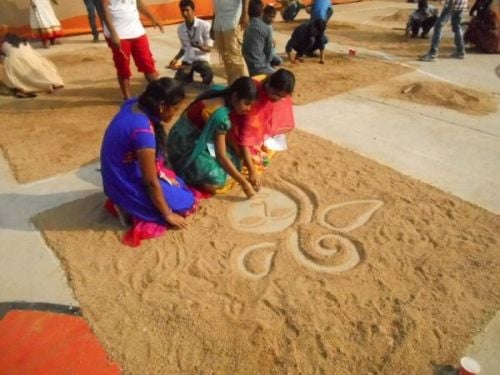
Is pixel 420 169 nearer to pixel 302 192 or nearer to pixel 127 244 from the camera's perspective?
pixel 302 192

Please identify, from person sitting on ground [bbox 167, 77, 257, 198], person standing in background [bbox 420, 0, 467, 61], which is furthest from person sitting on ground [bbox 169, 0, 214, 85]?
person standing in background [bbox 420, 0, 467, 61]

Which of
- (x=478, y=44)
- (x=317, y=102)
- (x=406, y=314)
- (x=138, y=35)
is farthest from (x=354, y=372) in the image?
(x=478, y=44)

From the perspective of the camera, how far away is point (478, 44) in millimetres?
7316

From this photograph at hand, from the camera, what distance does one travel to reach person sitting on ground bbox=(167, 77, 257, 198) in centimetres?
280

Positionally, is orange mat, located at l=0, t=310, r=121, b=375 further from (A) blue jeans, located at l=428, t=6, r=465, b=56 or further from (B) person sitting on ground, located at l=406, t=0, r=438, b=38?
(B) person sitting on ground, located at l=406, t=0, r=438, b=38

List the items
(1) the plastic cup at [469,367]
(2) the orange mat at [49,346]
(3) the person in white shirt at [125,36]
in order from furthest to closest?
(3) the person in white shirt at [125,36] < (2) the orange mat at [49,346] < (1) the plastic cup at [469,367]

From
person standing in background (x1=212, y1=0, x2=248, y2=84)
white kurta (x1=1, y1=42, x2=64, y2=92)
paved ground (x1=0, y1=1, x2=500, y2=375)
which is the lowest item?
paved ground (x1=0, y1=1, x2=500, y2=375)

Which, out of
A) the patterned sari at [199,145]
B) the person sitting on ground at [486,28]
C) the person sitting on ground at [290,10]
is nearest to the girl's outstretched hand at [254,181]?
the patterned sari at [199,145]

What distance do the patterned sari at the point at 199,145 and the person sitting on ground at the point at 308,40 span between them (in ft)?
13.4

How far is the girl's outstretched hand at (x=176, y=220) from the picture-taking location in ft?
8.84

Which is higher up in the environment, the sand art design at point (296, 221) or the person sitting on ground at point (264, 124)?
the person sitting on ground at point (264, 124)

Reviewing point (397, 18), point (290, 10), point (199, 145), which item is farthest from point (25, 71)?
point (397, 18)

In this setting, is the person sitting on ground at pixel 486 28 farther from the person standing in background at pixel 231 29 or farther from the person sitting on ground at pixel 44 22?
the person sitting on ground at pixel 44 22

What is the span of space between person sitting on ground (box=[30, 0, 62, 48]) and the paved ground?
4.97 metres
